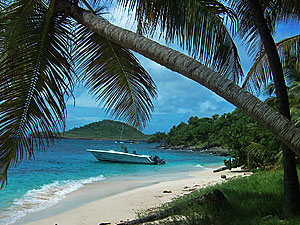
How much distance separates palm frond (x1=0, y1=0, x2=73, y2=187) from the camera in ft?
11.1

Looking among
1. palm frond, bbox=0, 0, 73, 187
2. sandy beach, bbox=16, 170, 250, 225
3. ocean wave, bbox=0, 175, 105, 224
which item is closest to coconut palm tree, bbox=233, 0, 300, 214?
palm frond, bbox=0, 0, 73, 187

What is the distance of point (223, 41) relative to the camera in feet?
14.0

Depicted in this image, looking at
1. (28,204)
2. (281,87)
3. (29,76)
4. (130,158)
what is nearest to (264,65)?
(281,87)

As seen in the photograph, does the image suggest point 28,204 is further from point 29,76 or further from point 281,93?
point 281,93

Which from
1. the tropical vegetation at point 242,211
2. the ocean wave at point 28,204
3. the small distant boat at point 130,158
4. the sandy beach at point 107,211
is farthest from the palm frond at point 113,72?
the small distant boat at point 130,158

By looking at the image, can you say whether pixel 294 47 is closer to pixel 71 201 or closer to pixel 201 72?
pixel 201 72

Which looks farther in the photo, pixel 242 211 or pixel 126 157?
pixel 126 157

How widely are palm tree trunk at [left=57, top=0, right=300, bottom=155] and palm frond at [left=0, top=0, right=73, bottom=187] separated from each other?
0.75 meters

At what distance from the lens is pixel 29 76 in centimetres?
360

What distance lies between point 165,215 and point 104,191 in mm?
9278

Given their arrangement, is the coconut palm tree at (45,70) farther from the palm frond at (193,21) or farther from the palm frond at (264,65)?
the palm frond at (264,65)

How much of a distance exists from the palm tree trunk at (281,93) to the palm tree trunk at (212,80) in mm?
1964

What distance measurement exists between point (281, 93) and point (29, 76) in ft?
11.8

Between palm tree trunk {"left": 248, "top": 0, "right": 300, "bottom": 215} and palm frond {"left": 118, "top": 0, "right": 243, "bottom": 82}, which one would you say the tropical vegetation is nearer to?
palm tree trunk {"left": 248, "top": 0, "right": 300, "bottom": 215}
